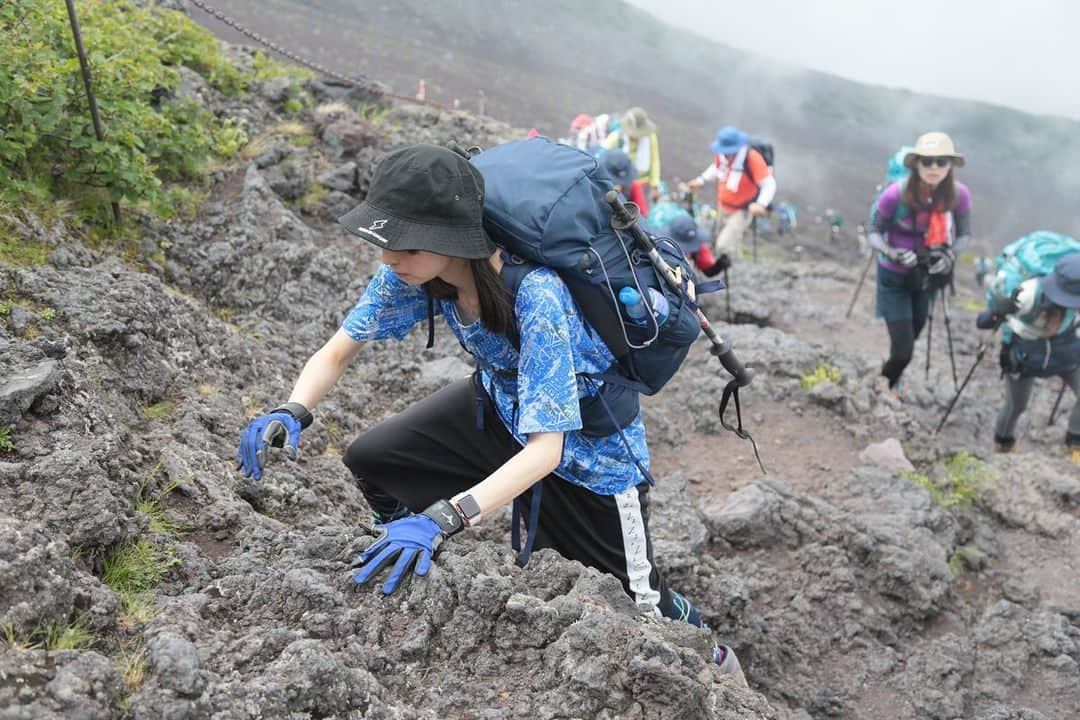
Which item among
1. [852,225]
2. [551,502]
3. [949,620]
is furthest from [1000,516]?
[852,225]

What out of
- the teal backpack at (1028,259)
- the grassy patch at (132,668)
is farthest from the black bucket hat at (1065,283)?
the grassy patch at (132,668)

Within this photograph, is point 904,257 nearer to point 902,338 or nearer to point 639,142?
point 902,338

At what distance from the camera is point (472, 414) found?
3590mm

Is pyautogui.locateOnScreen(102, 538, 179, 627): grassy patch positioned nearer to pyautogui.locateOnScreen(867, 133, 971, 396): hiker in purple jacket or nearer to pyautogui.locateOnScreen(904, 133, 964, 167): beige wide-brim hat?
pyautogui.locateOnScreen(867, 133, 971, 396): hiker in purple jacket

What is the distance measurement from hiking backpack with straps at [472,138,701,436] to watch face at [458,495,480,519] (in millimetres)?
676

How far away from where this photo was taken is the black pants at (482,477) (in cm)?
348

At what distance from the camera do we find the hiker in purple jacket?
7594 mm

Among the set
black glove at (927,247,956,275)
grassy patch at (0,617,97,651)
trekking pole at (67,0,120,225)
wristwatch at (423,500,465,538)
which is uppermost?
trekking pole at (67,0,120,225)

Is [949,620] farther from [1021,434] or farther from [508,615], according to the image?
[1021,434]

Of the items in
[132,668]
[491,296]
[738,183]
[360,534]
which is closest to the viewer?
[132,668]

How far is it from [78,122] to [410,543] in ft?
12.4

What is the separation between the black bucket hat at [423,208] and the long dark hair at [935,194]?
6.11 meters

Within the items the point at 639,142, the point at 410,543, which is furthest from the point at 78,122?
the point at 639,142

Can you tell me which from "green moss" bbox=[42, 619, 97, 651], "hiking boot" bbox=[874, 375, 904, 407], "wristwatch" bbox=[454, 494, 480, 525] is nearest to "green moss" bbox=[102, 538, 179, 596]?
"green moss" bbox=[42, 619, 97, 651]
